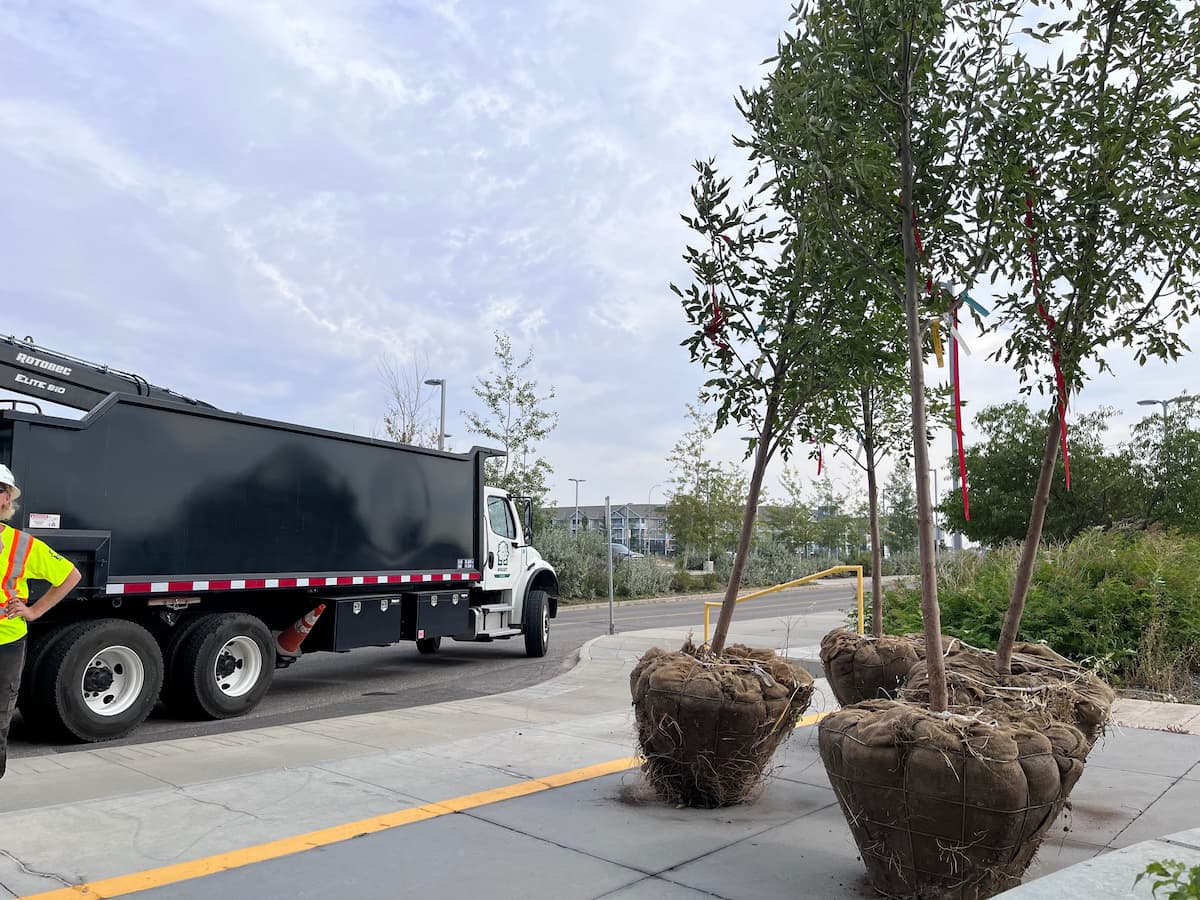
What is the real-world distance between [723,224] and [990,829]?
3.61 metres

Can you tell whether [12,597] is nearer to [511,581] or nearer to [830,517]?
[511,581]

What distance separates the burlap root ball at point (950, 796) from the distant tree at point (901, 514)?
138 ft

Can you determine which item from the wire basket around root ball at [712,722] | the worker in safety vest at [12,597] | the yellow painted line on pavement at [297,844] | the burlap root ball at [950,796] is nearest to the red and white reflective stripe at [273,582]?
the worker in safety vest at [12,597]

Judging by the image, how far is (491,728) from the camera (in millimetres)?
8062

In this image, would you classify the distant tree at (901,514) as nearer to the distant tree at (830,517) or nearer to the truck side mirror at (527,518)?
the distant tree at (830,517)

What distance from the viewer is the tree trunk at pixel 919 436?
4.07 m

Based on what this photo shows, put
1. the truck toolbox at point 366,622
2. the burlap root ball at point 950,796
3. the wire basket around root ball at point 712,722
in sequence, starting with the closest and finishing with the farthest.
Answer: the burlap root ball at point 950,796, the wire basket around root ball at point 712,722, the truck toolbox at point 366,622

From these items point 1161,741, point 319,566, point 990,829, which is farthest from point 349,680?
point 990,829

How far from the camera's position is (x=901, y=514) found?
48.7 meters

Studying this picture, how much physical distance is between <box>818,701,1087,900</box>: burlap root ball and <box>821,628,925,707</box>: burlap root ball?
2.38 m

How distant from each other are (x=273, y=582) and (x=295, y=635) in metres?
1.10

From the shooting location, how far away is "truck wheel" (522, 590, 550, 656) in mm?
14195

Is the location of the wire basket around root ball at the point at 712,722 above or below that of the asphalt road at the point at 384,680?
above

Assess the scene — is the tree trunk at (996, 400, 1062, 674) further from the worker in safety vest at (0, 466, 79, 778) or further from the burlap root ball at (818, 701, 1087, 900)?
the worker in safety vest at (0, 466, 79, 778)
